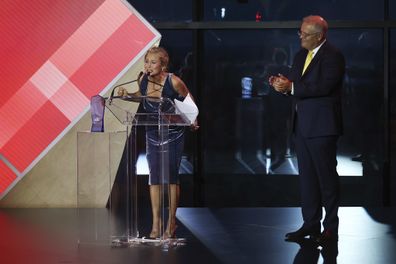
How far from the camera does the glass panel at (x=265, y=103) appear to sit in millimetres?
8312

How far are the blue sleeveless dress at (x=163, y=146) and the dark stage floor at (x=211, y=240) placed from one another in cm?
43

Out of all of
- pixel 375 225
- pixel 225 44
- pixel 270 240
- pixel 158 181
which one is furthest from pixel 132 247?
pixel 225 44

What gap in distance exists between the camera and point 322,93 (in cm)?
578

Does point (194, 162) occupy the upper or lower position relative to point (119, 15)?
lower

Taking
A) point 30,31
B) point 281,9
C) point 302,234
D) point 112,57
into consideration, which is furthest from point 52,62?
point 302,234

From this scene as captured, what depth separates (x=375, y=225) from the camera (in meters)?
6.63

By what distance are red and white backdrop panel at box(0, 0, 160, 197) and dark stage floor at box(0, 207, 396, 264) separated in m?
0.65

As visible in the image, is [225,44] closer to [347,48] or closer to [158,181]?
[347,48]

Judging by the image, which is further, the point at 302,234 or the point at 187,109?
the point at 302,234

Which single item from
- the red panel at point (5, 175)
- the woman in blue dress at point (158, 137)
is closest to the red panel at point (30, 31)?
the red panel at point (5, 175)

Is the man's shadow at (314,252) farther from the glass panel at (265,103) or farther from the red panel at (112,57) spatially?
the glass panel at (265,103)

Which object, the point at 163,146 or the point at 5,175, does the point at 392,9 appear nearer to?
the point at 163,146

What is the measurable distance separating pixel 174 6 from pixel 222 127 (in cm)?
125

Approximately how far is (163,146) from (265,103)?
2930mm
